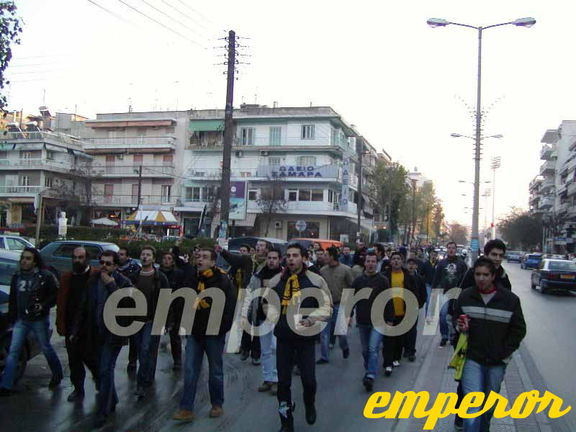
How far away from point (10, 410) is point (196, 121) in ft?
172

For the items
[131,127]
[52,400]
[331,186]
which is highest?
[131,127]

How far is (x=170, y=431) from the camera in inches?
217

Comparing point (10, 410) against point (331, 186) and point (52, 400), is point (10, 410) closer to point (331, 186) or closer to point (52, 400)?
point (52, 400)

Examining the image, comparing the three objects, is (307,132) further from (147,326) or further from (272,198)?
(147,326)

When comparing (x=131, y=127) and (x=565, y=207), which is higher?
(x=131, y=127)

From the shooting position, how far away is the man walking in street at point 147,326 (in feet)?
22.3

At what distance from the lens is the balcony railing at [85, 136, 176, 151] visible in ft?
189

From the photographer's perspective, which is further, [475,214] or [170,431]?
[475,214]

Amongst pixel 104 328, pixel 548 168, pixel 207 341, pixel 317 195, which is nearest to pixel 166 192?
pixel 317 195

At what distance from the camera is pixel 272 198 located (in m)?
51.0

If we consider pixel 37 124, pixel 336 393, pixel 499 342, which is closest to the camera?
pixel 499 342

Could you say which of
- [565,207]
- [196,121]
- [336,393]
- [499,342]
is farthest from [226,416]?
[565,207]

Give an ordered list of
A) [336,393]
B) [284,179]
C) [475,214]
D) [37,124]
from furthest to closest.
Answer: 1. [37,124]
2. [284,179]
3. [475,214]
4. [336,393]

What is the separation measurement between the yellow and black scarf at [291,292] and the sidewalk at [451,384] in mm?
1657
